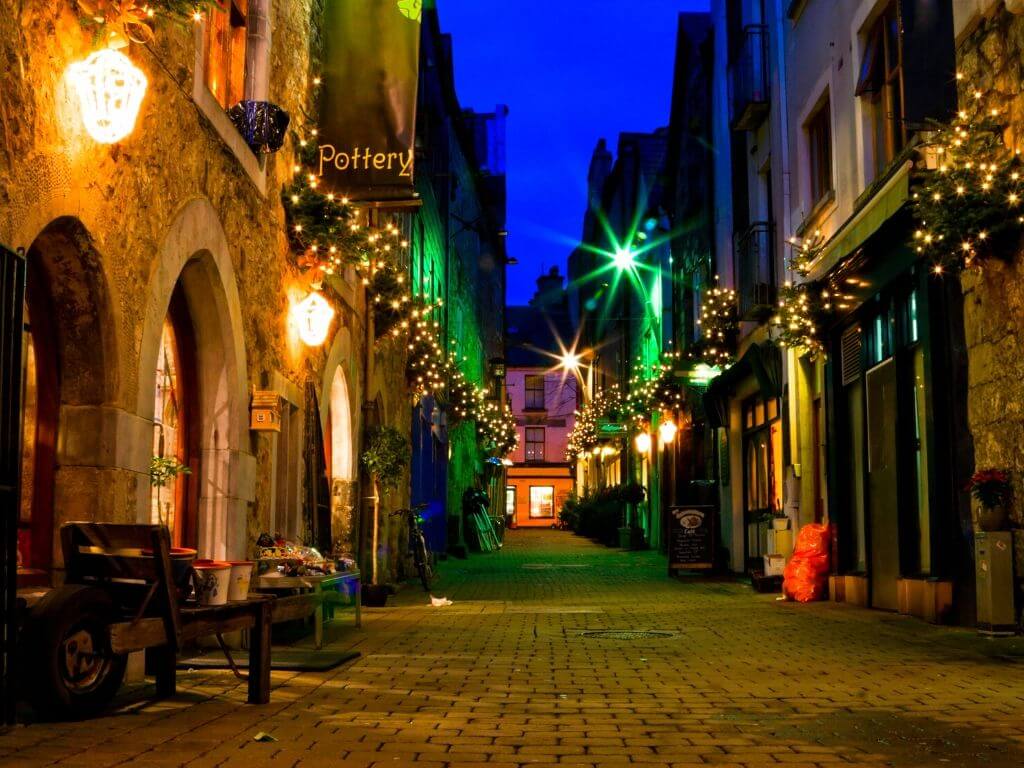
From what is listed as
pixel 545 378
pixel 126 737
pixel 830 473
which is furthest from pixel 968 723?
pixel 545 378

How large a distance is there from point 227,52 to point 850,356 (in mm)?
8231

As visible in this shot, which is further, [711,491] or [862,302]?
[711,491]

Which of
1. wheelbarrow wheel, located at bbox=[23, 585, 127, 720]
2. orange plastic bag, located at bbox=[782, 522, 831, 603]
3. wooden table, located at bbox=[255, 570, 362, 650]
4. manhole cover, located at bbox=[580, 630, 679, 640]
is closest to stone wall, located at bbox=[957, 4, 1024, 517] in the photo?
manhole cover, located at bbox=[580, 630, 679, 640]

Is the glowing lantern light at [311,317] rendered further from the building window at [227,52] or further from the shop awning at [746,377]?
the shop awning at [746,377]

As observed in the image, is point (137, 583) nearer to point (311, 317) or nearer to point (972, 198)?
point (311, 317)

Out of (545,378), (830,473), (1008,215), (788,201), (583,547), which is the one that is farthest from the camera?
(545,378)

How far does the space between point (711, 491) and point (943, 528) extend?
1099cm

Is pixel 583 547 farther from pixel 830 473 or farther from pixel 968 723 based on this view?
pixel 968 723

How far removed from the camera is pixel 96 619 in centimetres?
562

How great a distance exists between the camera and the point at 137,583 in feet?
19.4

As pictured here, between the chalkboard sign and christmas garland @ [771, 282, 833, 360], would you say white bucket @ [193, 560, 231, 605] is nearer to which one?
christmas garland @ [771, 282, 833, 360]

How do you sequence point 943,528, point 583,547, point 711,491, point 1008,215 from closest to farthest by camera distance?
point 1008,215
point 943,528
point 711,491
point 583,547

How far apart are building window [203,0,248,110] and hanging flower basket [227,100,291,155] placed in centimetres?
15

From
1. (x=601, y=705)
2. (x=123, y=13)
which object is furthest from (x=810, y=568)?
(x=123, y=13)
